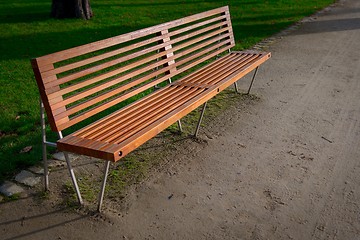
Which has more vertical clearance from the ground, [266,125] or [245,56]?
[245,56]

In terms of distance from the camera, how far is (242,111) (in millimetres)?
5348

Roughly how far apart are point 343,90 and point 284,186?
115 inches

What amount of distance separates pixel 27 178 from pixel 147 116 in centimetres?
113

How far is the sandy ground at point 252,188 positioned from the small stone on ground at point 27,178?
0.26 meters

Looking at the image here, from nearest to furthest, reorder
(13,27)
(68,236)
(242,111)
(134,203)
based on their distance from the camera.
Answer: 1. (68,236)
2. (134,203)
3. (242,111)
4. (13,27)

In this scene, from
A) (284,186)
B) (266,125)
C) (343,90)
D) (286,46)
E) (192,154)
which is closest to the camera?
(284,186)

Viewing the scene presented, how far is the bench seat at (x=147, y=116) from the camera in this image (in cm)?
306

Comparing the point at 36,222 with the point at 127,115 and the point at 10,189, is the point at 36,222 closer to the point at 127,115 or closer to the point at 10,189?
the point at 10,189

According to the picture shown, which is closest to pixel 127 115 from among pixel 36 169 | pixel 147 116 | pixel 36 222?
pixel 147 116

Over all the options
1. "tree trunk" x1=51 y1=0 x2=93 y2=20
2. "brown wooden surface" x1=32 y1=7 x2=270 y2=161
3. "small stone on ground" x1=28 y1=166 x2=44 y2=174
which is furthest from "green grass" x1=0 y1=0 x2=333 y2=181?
"brown wooden surface" x1=32 y1=7 x2=270 y2=161

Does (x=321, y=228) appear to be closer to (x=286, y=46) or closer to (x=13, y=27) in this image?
(x=286, y=46)

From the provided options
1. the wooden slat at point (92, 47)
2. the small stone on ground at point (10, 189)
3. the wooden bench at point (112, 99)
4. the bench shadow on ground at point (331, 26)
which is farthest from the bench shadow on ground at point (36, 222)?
the bench shadow on ground at point (331, 26)

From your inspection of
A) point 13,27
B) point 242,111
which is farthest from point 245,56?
point 13,27

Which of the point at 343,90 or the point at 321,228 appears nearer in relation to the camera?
the point at 321,228
